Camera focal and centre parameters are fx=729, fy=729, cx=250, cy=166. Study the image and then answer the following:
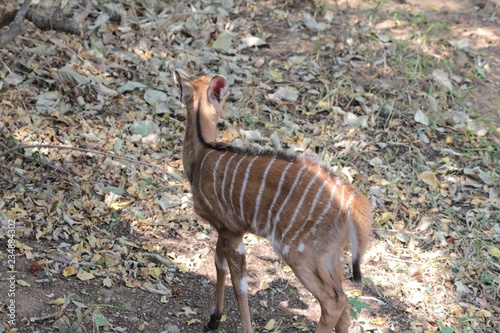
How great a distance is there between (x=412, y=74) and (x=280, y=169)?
3.78 meters

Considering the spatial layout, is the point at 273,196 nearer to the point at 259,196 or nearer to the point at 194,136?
the point at 259,196

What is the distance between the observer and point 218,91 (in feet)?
16.3

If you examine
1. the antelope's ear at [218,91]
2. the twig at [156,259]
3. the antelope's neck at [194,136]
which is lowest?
the twig at [156,259]

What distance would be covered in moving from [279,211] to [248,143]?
7.75 ft

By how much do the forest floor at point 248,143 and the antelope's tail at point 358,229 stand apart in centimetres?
84

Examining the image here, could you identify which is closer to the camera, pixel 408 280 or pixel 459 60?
pixel 408 280

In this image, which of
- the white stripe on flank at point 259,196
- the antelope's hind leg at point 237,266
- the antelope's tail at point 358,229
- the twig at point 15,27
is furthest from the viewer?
the twig at point 15,27

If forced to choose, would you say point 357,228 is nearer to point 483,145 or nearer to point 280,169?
point 280,169

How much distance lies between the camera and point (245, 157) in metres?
4.69

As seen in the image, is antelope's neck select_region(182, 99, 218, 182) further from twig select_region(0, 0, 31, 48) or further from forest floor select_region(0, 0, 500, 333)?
twig select_region(0, 0, 31, 48)

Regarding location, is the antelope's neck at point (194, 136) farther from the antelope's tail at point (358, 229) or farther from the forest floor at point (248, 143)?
the antelope's tail at point (358, 229)

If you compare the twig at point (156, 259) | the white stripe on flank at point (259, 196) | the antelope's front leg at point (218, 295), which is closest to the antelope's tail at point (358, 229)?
the white stripe on flank at point (259, 196)

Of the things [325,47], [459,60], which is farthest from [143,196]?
[459,60]

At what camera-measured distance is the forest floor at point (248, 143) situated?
5.00 meters
